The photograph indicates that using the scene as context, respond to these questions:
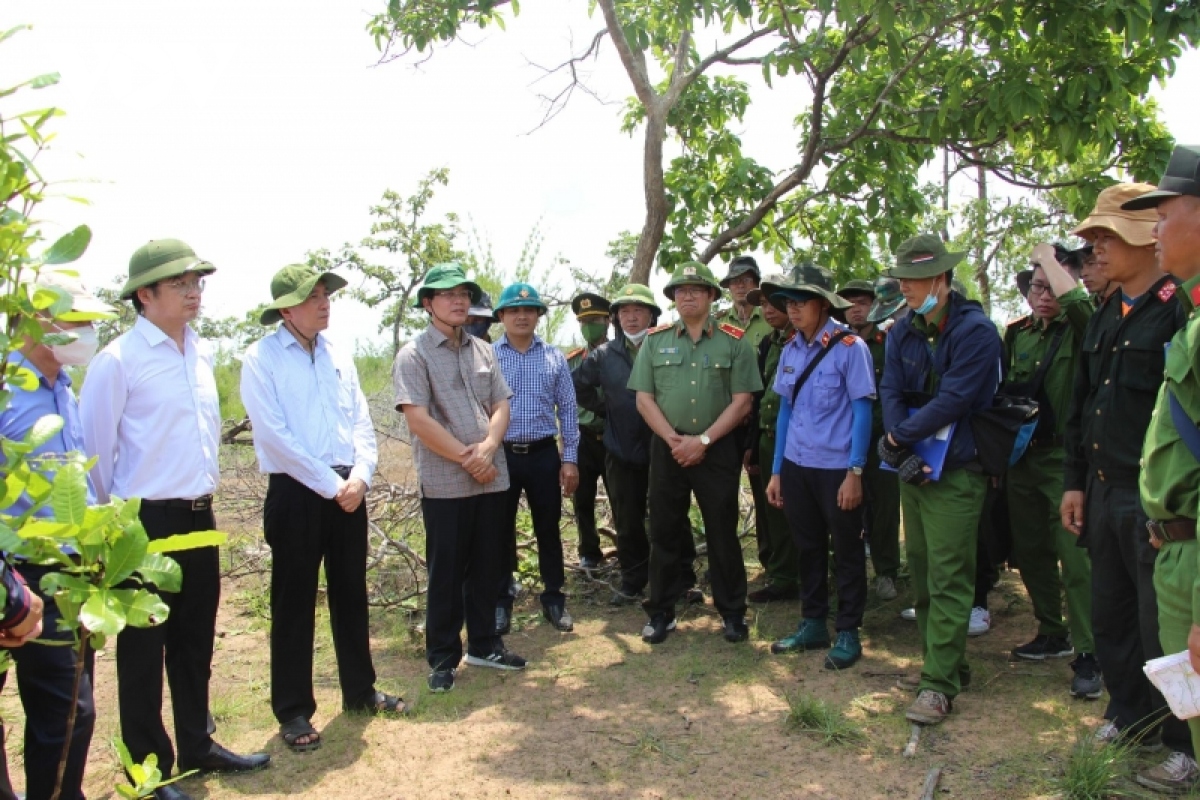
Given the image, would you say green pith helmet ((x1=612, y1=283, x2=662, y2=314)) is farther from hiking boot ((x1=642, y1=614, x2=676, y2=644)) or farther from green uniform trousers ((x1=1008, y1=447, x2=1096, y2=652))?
green uniform trousers ((x1=1008, y1=447, x2=1096, y2=652))

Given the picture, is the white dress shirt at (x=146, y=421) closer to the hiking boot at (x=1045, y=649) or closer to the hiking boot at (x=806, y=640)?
the hiking boot at (x=806, y=640)

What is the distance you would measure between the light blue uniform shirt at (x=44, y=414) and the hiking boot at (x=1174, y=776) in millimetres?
3954

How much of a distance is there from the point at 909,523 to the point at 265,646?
12.3ft

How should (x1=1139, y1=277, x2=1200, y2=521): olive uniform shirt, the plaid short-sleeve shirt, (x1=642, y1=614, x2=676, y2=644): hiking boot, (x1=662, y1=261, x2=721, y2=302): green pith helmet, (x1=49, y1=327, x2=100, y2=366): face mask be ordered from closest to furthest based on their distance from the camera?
1. (x1=1139, y1=277, x2=1200, y2=521): olive uniform shirt
2. (x1=49, y1=327, x2=100, y2=366): face mask
3. the plaid short-sleeve shirt
4. (x1=662, y1=261, x2=721, y2=302): green pith helmet
5. (x1=642, y1=614, x2=676, y2=644): hiking boot

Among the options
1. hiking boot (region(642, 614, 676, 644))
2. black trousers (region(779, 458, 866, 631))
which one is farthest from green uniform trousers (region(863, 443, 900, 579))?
hiking boot (region(642, 614, 676, 644))

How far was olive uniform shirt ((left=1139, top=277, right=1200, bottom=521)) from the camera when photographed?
8.77 feet

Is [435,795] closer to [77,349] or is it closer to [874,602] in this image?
[77,349]

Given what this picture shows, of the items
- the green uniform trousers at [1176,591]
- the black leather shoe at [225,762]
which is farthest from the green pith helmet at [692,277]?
the black leather shoe at [225,762]

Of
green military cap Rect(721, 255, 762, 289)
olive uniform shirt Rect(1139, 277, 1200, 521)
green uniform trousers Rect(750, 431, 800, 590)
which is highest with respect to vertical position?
green military cap Rect(721, 255, 762, 289)

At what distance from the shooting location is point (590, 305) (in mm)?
6898

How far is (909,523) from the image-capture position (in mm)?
4492

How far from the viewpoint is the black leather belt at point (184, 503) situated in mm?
3507

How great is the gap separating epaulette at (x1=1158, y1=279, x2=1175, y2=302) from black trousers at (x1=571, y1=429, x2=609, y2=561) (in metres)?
3.78

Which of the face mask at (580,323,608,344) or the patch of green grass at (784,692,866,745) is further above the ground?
the face mask at (580,323,608,344)
